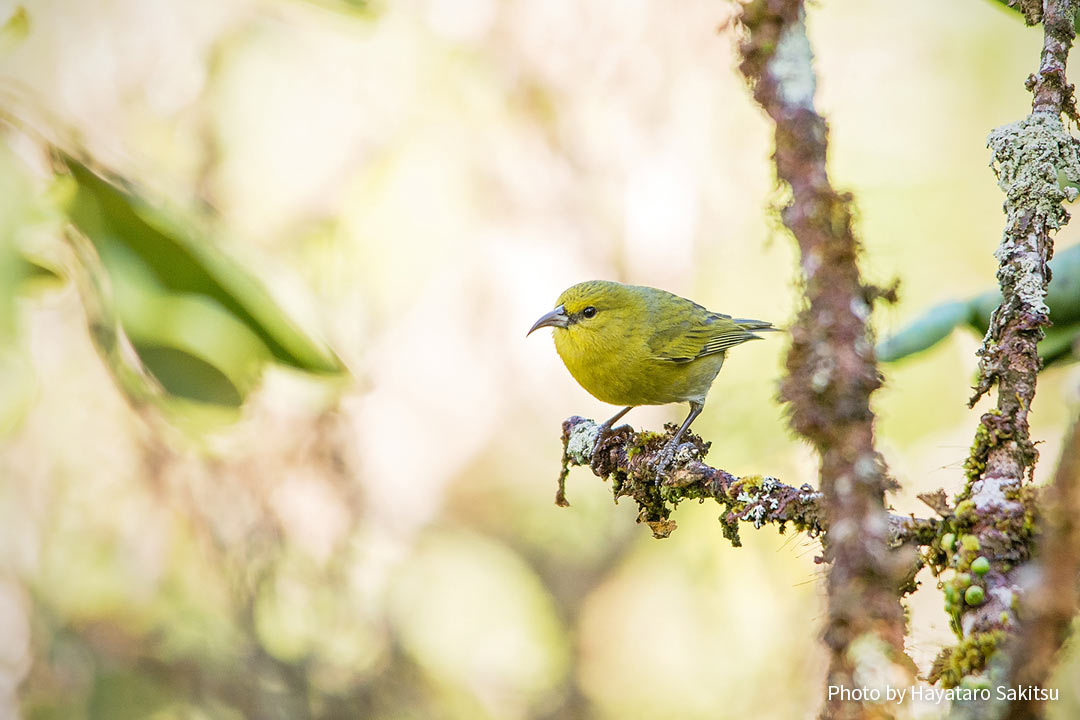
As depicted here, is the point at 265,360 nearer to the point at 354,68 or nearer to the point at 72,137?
the point at 72,137

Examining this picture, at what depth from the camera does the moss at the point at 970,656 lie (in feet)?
3.47

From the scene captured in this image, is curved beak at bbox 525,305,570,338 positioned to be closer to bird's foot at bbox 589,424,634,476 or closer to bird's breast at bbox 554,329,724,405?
bird's breast at bbox 554,329,724,405

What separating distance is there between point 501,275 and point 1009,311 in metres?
5.70

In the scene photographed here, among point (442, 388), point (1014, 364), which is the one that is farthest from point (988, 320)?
point (442, 388)

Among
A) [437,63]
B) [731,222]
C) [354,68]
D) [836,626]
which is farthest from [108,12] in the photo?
[836,626]

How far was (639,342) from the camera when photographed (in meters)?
4.02

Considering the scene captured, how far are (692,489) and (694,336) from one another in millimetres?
2426

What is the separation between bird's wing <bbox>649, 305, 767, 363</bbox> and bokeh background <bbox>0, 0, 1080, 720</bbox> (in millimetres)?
1229

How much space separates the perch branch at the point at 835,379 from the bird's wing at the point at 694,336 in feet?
10.0

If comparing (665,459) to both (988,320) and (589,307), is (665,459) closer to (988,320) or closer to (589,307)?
(988,320)

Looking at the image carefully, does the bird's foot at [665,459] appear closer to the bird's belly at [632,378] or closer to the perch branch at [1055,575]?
the perch branch at [1055,575]

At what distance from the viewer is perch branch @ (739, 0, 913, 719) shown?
2.85 ft

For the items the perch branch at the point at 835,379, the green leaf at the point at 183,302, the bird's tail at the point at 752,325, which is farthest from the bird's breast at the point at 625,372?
the perch branch at the point at 835,379

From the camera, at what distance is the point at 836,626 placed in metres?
0.88
